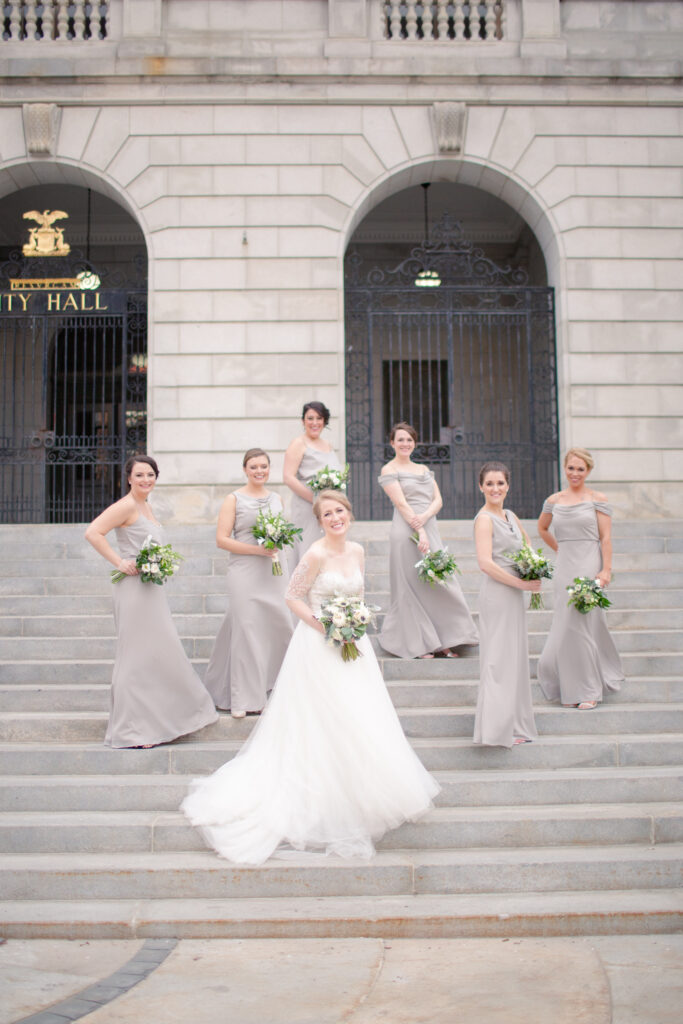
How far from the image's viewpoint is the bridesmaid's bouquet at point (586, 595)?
23.5ft

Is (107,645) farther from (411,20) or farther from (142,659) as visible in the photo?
(411,20)

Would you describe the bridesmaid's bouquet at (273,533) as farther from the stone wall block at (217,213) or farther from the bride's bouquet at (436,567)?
the stone wall block at (217,213)


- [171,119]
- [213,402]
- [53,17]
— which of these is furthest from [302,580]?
[53,17]

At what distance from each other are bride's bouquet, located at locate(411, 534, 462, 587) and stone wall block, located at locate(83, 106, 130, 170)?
9068 mm

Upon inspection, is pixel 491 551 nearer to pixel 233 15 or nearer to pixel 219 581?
pixel 219 581

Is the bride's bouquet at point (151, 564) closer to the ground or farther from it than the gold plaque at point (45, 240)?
closer to the ground

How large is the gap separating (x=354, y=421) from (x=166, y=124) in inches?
204

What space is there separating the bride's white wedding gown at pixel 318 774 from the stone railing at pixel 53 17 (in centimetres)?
1149

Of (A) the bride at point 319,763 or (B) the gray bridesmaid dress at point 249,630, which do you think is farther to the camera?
(B) the gray bridesmaid dress at point 249,630

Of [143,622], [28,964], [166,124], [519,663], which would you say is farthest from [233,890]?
[166,124]

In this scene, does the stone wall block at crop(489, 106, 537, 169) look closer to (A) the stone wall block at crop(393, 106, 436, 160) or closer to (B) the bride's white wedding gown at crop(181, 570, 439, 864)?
(A) the stone wall block at crop(393, 106, 436, 160)

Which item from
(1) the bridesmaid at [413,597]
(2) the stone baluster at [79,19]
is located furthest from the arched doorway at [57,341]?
(1) the bridesmaid at [413,597]

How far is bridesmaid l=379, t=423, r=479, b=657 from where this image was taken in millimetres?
7922

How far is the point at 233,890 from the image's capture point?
209 inches
